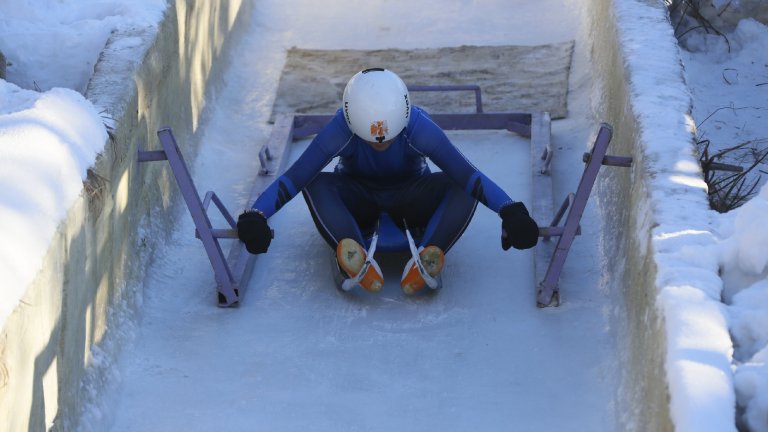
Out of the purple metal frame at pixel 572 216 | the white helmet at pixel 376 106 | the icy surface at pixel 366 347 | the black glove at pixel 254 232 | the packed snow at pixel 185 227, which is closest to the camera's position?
the packed snow at pixel 185 227

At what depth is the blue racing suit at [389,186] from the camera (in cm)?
472

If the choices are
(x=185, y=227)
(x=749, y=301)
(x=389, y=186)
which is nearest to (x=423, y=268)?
(x=389, y=186)

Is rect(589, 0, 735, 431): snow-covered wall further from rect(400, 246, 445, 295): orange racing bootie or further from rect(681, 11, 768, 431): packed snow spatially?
rect(400, 246, 445, 295): orange racing bootie

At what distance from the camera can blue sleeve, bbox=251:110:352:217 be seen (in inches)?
185

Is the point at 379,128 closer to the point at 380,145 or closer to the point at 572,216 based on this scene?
the point at 380,145

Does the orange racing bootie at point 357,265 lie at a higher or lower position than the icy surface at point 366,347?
higher

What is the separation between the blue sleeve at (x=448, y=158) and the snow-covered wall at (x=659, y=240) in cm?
53

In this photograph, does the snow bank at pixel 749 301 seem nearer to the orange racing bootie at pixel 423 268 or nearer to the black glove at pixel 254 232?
the orange racing bootie at pixel 423 268

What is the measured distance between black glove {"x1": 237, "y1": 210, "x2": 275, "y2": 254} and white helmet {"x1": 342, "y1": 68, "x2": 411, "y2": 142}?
51cm

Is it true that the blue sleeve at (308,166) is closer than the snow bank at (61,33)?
Yes

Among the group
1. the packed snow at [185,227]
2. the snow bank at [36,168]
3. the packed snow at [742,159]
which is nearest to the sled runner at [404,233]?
the packed snow at [185,227]

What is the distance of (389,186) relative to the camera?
16.2 feet

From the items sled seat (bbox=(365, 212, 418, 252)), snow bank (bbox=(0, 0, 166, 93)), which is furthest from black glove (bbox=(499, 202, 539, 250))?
snow bank (bbox=(0, 0, 166, 93))

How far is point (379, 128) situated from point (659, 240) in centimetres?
127
